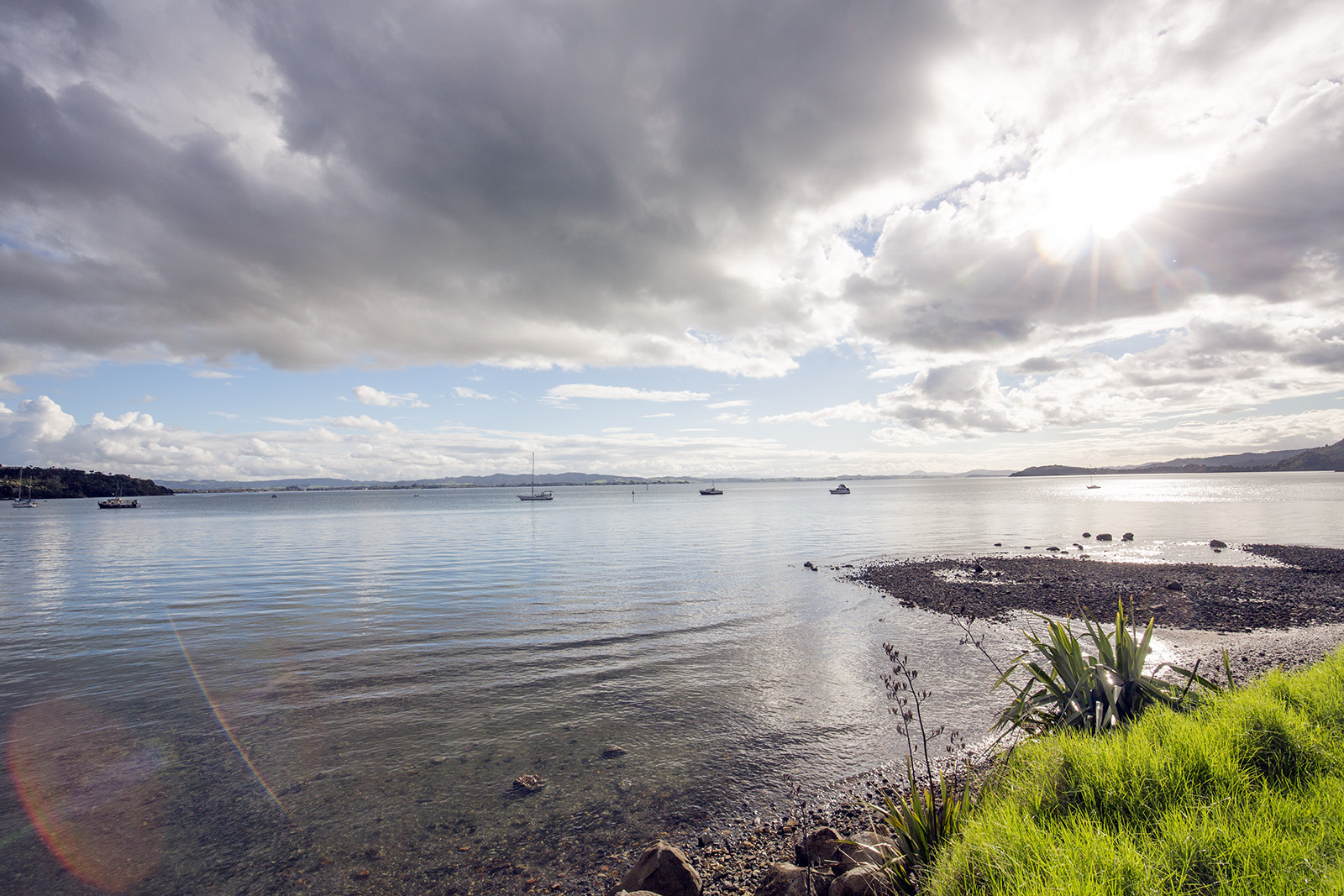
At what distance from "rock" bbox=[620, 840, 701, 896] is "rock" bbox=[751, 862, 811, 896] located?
816 mm

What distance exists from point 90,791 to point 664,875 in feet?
37.6

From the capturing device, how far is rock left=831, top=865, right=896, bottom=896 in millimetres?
5391

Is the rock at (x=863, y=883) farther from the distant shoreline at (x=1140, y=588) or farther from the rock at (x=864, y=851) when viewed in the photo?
the distant shoreline at (x=1140, y=588)

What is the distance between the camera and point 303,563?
43.6 metres

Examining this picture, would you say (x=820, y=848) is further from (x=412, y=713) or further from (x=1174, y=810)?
(x=412, y=713)

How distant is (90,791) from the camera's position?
411 inches

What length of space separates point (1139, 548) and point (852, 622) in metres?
37.7

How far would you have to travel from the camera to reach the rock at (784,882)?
20.3ft

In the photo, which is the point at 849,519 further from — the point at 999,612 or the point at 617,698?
the point at 617,698

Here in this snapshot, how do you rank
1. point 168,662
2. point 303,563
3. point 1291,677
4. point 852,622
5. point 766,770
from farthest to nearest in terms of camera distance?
point 303,563 < point 852,622 < point 168,662 < point 766,770 < point 1291,677

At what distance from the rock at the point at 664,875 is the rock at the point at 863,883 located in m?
1.89

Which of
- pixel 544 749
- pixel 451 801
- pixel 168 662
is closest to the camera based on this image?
pixel 451 801

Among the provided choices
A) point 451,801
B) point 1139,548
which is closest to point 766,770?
point 451,801

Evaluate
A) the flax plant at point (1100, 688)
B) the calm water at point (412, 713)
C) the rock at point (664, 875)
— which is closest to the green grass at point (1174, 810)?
the flax plant at point (1100, 688)
